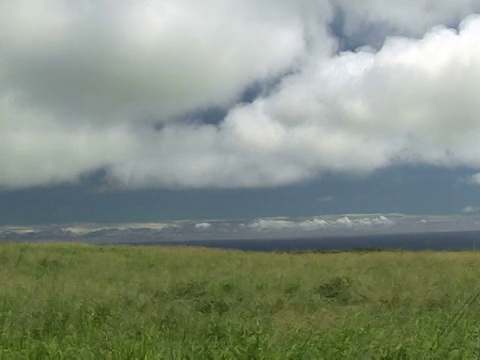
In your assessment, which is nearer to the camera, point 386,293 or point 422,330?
point 422,330

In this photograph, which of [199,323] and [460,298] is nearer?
[199,323]

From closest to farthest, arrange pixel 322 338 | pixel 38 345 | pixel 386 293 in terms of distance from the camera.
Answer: pixel 38 345 → pixel 322 338 → pixel 386 293

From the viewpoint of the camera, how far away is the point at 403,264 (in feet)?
63.3

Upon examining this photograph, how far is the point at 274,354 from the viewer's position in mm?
5254

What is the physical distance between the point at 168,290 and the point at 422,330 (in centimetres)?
704

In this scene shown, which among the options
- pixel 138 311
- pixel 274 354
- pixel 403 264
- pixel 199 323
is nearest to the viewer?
pixel 274 354

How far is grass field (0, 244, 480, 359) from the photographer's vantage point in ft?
18.3

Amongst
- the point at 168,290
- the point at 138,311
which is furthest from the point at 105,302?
the point at 168,290

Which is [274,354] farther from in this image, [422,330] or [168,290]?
[168,290]

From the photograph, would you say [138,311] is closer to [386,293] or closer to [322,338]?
[322,338]

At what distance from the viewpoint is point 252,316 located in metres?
9.25

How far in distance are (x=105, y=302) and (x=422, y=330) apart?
629 cm

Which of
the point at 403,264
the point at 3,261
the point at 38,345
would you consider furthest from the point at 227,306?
the point at 3,261

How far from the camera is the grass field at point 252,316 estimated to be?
5.57 m
